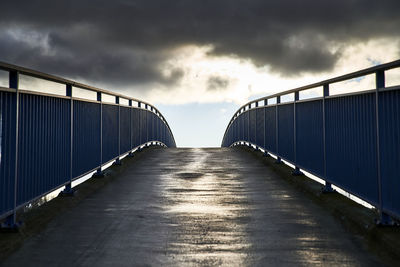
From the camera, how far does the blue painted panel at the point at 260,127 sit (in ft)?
38.9

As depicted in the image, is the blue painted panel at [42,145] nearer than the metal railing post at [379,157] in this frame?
No

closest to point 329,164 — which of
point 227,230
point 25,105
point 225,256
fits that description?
point 227,230

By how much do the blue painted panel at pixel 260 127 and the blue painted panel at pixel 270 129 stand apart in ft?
1.81

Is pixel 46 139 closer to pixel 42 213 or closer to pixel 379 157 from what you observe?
pixel 42 213

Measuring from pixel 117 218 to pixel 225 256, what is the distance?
1958mm

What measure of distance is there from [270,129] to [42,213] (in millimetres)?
6766

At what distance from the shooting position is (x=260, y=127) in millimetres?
12328

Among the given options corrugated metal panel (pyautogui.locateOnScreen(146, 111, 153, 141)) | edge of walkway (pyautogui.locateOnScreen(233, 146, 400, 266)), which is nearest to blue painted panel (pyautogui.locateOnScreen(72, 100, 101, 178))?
edge of walkway (pyautogui.locateOnScreen(233, 146, 400, 266))

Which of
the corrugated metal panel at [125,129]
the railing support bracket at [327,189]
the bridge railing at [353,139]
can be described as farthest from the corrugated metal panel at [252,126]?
the railing support bracket at [327,189]

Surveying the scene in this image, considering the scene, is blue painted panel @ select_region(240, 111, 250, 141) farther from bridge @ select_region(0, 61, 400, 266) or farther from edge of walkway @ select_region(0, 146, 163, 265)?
edge of walkway @ select_region(0, 146, 163, 265)

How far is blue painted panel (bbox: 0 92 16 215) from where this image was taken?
420 centimetres

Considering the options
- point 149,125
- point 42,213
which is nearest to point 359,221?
point 42,213

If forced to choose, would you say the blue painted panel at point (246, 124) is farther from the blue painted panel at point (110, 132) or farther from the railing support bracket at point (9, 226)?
the railing support bracket at point (9, 226)

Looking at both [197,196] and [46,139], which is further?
[197,196]
